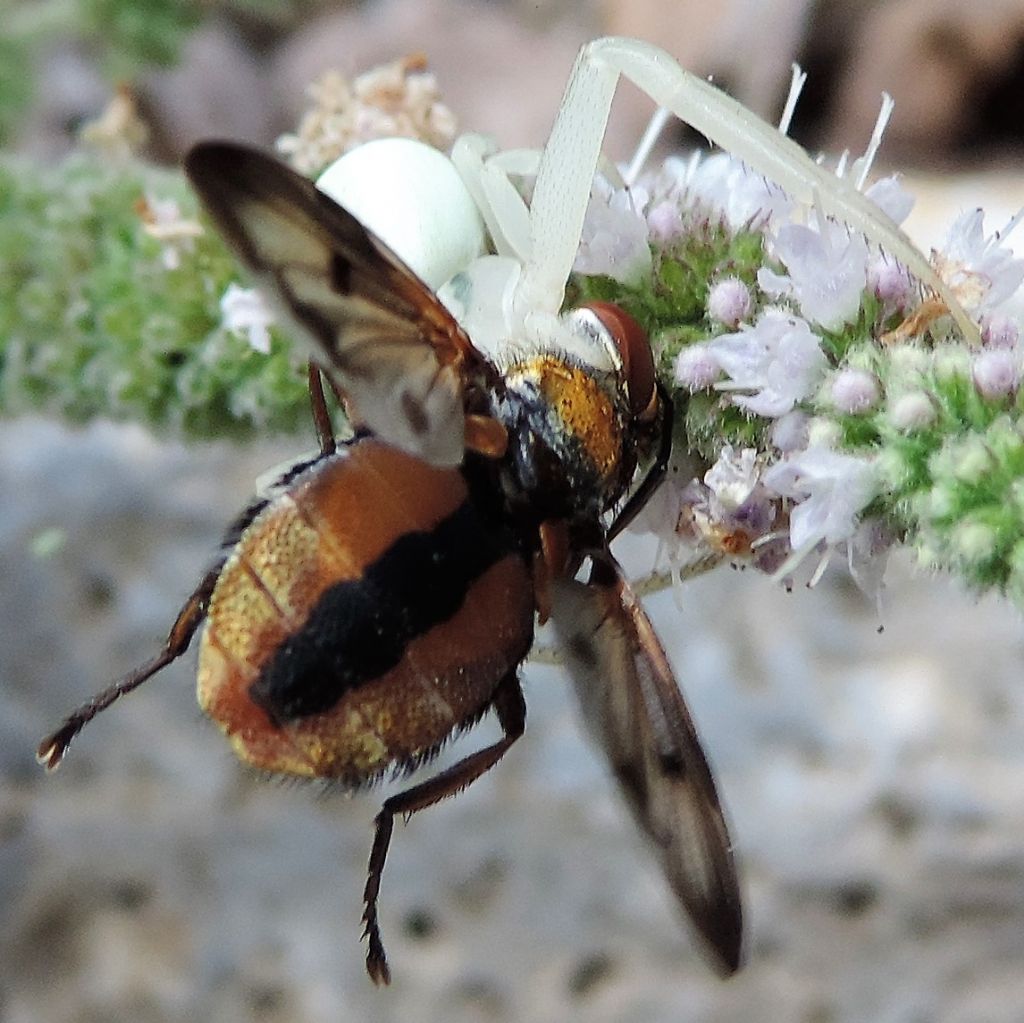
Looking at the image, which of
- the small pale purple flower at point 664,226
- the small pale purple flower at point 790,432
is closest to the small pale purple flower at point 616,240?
the small pale purple flower at point 664,226

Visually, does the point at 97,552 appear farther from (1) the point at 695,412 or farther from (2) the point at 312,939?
(1) the point at 695,412

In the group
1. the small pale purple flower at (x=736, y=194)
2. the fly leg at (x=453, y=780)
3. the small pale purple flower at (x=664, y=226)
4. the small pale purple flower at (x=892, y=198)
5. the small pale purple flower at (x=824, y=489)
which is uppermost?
the small pale purple flower at (x=892, y=198)

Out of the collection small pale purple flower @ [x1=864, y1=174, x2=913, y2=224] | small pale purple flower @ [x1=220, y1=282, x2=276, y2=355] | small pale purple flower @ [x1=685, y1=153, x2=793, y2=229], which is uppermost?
small pale purple flower @ [x1=864, y1=174, x2=913, y2=224]

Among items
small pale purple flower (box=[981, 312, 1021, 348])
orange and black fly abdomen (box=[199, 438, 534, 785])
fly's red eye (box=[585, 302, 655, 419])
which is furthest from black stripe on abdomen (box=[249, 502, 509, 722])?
small pale purple flower (box=[981, 312, 1021, 348])

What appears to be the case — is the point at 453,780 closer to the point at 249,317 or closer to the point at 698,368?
the point at 698,368

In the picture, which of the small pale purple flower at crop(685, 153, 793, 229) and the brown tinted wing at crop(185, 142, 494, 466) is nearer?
the brown tinted wing at crop(185, 142, 494, 466)

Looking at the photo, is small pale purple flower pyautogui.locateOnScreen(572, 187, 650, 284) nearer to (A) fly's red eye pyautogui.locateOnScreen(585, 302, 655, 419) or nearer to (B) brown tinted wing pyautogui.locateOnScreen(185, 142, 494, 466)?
(A) fly's red eye pyautogui.locateOnScreen(585, 302, 655, 419)

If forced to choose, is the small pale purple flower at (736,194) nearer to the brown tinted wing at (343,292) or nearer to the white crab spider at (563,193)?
the white crab spider at (563,193)

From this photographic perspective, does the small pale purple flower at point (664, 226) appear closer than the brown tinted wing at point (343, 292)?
No
